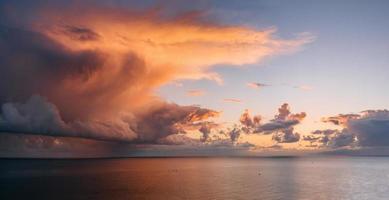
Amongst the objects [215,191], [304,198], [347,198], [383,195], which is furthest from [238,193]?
[383,195]

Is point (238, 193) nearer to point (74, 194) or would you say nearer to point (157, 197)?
point (157, 197)

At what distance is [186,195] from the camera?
398 feet

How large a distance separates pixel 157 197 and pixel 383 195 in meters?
76.7

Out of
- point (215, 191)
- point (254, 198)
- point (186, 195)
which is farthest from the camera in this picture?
point (215, 191)

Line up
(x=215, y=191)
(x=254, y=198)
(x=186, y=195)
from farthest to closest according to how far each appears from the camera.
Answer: (x=215, y=191) → (x=186, y=195) → (x=254, y=198)

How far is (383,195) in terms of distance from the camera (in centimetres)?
12381

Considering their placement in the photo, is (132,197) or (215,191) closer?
(132,197)

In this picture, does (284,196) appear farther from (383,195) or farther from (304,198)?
(383,195)

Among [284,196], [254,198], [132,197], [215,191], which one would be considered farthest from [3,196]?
[284,196]

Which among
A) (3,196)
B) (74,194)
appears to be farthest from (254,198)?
(3,196)

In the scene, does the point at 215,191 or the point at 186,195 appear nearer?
the point at 186,195

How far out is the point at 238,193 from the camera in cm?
12450

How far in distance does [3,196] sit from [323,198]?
10271 centimetres

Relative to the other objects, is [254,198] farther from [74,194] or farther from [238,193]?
[74,194]
